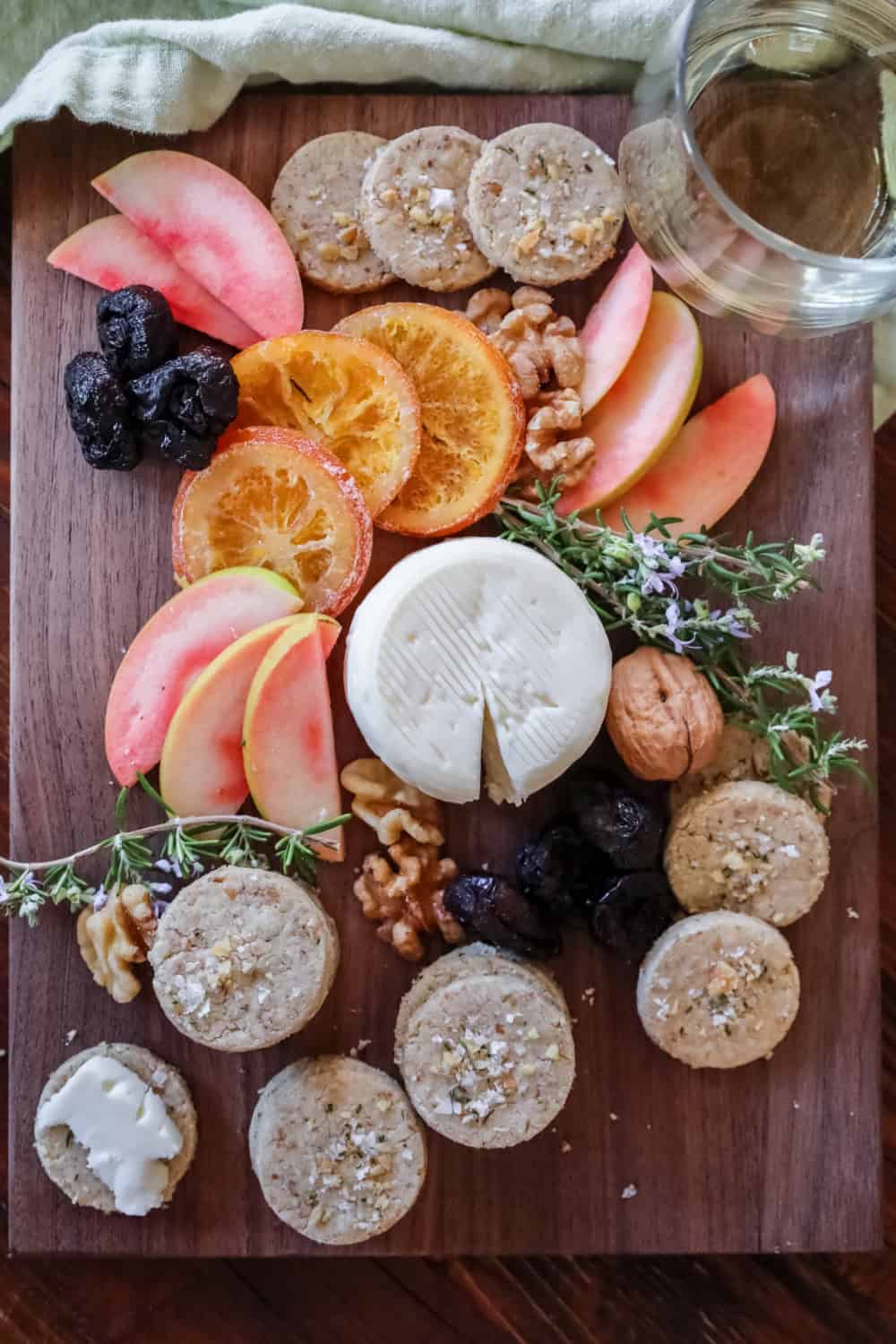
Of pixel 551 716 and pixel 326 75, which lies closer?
pixel 551 716

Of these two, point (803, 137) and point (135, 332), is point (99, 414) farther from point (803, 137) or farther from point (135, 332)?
point (803, 137)

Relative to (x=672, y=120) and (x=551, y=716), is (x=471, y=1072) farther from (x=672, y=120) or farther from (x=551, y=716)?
(x=672, y=120)

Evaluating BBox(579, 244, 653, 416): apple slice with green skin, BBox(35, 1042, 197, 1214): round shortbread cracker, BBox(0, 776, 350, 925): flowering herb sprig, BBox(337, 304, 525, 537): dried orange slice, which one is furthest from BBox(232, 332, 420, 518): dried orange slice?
BBox(35, 1042, 197, 1214): round shortbread cracker

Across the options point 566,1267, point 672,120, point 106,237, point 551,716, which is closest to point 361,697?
point 551,716

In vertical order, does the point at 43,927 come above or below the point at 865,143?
below

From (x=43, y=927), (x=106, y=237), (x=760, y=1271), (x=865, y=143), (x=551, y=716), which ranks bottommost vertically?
(x=760, y=1271)

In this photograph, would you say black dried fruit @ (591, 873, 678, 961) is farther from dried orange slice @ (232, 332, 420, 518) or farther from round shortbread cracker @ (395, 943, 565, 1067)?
dried orange slice @ (232, 332, 420, 518)
